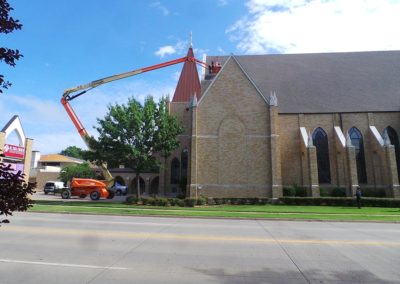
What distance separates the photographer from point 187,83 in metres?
51.5

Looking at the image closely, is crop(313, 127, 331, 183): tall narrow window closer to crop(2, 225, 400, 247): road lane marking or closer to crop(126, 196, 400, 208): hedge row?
crop(126, 196, 400, 208): hedge row

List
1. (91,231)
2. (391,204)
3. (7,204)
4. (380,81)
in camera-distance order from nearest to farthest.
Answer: (7,204), (91,231), (391,204), (380,81)

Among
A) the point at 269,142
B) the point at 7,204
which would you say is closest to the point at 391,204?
the point at 269,142

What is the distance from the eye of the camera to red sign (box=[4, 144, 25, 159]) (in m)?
34.8

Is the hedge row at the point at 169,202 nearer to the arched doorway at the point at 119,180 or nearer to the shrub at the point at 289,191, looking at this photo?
the shrub at the point at 289,191

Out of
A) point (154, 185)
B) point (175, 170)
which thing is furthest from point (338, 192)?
point (154, 185)

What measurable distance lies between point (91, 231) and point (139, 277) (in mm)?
6511

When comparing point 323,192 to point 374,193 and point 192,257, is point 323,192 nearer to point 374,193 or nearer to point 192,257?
point 374,193

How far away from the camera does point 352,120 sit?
124ft

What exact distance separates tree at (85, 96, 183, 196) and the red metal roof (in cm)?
1803

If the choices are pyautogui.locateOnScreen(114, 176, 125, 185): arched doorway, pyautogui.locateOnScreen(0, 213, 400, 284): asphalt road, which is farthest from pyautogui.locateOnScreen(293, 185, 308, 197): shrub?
pyautogui.locateOnScreen(114, 176, 125, 185): arched doorway

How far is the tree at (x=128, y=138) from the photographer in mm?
31625

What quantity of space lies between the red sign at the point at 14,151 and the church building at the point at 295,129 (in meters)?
17.0

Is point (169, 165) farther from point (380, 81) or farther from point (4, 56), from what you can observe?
point (4, 56)
